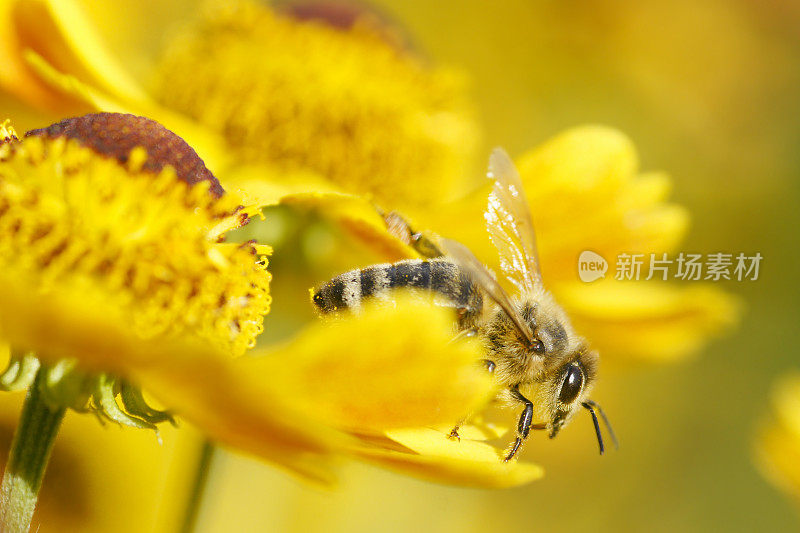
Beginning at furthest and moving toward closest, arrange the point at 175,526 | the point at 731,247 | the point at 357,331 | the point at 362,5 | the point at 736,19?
the point at 736,19 → the point at 731,247 → the point at 362,5 → the point at 175,526 → the point at 357,331

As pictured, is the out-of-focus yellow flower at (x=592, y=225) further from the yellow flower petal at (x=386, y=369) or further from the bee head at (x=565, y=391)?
the yellow flower petal at (x=386, y=369)

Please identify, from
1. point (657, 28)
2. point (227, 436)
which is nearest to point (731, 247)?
point (657, 28)

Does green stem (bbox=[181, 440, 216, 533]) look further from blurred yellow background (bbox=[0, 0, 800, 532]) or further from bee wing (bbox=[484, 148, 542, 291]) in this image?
blurred yellow background (bbox=[0, 0, 800, 532])

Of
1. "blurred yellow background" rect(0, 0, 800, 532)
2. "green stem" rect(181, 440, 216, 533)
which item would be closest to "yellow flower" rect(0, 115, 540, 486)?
"green stem" rect(181, 440, 216, 533)

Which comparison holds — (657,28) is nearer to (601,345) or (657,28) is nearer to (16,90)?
(601,345)

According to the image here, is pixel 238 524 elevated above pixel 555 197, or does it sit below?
below

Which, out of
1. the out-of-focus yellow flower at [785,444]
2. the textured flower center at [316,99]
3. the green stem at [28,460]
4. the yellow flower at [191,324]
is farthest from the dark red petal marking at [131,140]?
the out-of-focus yellow flower at [785,444]

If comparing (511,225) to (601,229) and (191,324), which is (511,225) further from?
(191,324)

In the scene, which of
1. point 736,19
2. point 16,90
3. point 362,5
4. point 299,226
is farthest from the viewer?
point 736,19
